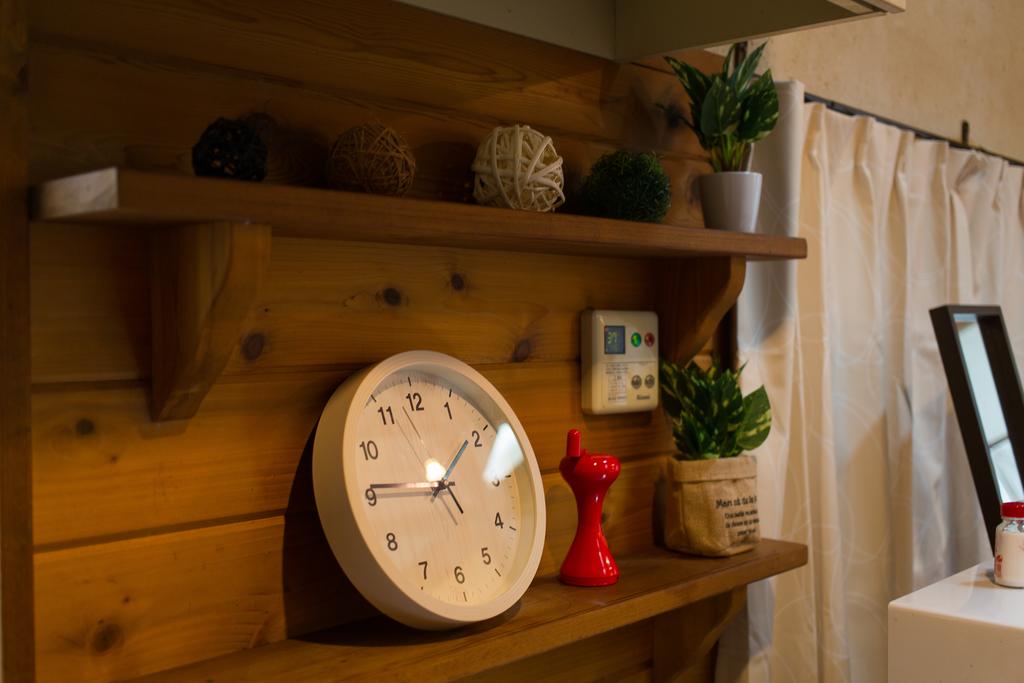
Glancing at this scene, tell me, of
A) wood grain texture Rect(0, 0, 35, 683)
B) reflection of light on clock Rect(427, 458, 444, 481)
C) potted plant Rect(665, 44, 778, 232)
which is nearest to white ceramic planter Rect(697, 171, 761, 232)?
potted plant Rect(665, 44, 778, 232)

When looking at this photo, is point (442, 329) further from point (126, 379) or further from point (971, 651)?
point (971, 651)

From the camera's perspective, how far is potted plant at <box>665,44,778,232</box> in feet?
4.25

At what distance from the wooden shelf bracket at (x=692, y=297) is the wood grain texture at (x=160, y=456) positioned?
52 centimetres

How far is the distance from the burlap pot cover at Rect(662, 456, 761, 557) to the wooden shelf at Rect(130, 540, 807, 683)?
0.03 meters

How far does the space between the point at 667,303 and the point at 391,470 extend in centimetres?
54

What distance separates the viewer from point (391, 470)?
3.21ft

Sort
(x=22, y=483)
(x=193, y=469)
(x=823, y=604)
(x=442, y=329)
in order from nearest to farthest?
1. (x=22, y=483)
2. (x=193, y=469)
3. (x=442, y=329)
4. (x=823, y=604)

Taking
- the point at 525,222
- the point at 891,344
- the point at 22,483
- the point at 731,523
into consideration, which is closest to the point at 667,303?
the point at 731,523

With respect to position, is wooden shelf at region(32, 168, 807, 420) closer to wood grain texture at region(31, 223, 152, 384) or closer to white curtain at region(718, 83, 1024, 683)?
wood grain texture at region(31, 223, 152, 384)

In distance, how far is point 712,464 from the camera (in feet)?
4.21

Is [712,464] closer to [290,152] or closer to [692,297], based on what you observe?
[692,297]

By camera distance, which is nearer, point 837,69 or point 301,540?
point 301,540

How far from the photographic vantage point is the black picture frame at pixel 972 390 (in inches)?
60.2

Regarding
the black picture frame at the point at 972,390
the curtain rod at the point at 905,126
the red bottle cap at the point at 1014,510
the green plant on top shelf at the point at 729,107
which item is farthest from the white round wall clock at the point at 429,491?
the curtain rod at the point at 905,126
